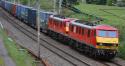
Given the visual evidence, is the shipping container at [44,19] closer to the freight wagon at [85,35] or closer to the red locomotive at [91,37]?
the freight wagon at [85,35]

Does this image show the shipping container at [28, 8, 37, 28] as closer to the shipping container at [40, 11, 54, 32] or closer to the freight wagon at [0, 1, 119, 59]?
the shipping container at [40, 11, 54, 32]

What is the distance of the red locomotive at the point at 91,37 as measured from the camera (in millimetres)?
36125

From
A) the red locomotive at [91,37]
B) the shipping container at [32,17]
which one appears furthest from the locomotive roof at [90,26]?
the shipping container at [32,17]

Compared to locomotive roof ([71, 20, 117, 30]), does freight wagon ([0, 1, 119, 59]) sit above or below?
below

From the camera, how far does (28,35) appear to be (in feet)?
184

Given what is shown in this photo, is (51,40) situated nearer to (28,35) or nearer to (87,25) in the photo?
(28,35)

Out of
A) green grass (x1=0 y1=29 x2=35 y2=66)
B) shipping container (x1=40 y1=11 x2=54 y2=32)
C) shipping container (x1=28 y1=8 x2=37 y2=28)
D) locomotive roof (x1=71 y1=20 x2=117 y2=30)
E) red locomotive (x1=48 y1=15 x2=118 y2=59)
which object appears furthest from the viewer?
shipping container (x1=28 y1=8 x2=37 y2=28)

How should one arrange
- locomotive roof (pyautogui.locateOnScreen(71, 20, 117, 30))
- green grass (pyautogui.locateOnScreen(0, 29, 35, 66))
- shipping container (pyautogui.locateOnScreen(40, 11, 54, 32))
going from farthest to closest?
shipping container (pyautogui.locateOnScreen(40, 11, 54, 32)) → locomotive roof (pyautogui.locateOnScreen(71, 20, 117, 30)) → green grass (pyautogui.locateOnScreen(0, 29, 35, 66))

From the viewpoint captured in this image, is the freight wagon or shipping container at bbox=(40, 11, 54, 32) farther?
shipping container at bbox=(40, 11, 54, 32)

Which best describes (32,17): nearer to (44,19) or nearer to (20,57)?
(44,19)

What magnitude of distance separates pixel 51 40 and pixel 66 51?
32.4 feet

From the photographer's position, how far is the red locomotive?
1422 inches

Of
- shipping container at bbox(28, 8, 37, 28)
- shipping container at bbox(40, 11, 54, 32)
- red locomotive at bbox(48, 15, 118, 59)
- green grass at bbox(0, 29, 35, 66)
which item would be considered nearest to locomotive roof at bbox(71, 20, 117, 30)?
red locomotive at bbox(48, 15, 118, 59)

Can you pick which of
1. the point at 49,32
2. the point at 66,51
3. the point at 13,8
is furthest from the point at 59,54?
the point at 13,8
